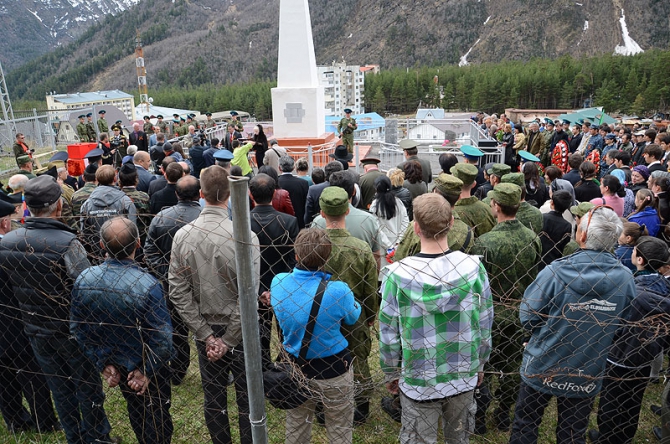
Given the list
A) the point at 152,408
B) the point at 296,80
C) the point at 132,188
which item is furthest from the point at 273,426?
the point at 296,80

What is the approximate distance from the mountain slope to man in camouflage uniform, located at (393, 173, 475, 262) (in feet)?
409

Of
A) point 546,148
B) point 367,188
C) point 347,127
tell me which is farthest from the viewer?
point 546,148

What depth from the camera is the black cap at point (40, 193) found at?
9.98 ft

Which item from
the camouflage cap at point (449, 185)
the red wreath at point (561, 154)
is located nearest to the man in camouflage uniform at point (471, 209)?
the camouflage cap at point (449, 185)

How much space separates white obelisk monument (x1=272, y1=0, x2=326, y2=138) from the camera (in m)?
13.4

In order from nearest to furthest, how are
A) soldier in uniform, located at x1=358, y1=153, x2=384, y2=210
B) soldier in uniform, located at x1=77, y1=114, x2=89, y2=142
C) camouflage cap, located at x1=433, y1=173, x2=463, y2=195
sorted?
camouflage cap, located at x1=433, y1=173, x2=463, y2=195
soldier in uniform, located at x1=358, y1=153, x2=384, y2=210
soldier in uniform, located at x1=77, y1=114, x2=89, y2=142

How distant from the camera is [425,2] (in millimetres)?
138125

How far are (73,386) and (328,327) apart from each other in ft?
6.48

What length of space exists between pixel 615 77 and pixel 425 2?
89374mm

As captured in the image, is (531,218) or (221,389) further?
(531,218)

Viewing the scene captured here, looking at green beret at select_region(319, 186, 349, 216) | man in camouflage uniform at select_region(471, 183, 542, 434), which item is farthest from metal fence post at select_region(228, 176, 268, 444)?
man in camouflage uniform at select_region(471, 183, 542, 434)

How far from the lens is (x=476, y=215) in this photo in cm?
407

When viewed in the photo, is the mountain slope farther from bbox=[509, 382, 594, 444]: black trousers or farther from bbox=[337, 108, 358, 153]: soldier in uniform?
bbox=[509, 382, 594, 444]: black trousers

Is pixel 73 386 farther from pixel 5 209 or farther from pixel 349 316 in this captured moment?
pixel 349 316
